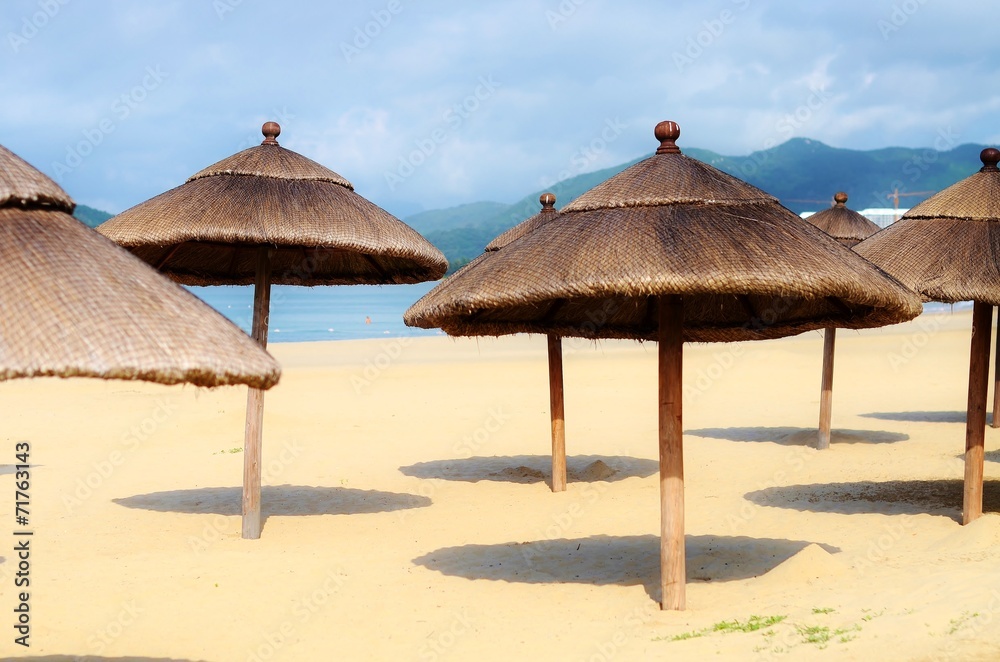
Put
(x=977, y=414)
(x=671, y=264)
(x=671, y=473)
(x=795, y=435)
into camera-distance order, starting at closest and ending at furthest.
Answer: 1. (x=671, y=264)
2. (x=671, y=473)
3. (x=977, y=414)
4. (x=795, y=435)

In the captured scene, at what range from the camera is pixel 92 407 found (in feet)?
58.6

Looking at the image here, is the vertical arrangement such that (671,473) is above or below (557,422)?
above

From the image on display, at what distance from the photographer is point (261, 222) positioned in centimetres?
816

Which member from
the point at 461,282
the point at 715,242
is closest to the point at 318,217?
the point at 461,282

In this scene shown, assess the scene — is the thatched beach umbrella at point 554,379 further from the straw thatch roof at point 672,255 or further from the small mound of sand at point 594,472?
the straw thatch roof at point 672,255

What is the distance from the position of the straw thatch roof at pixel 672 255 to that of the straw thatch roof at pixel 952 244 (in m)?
1.31

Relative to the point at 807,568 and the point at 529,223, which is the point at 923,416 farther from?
the point at 807,568

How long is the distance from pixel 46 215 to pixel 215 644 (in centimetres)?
316

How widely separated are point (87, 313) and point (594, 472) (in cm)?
913

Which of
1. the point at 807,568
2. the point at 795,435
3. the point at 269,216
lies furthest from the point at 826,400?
the point at 269,216

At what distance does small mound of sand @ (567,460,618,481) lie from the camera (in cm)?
1198

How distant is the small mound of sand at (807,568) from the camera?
709cm

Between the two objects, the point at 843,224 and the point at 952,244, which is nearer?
the point at 952,244

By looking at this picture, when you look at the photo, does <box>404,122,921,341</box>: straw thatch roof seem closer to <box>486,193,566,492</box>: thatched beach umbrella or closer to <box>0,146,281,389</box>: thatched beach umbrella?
<box>0,146,281,389</box>: thatched beach umbrella
